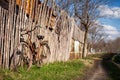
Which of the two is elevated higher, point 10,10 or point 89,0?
point 89,0

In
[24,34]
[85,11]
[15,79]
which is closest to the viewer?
[15,79]

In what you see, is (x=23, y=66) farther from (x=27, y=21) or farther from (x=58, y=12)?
(x=58, y=12)

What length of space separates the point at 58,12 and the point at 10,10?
704 centimetres

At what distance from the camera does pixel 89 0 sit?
36.7 m

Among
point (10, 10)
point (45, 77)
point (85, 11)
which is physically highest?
point (85, 11)

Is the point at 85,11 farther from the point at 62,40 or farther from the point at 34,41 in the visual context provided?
the point at 34,41

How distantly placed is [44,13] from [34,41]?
2.31 metres

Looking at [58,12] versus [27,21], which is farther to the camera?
[58,12]

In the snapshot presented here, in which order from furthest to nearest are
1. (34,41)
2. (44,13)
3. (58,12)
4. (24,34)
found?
(58,12) → (44,13) → (34,41) → (24,34)

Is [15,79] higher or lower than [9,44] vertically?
lower

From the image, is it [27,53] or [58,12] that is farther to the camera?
[58,12]

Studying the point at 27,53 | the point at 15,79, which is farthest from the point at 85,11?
the point at 15,79

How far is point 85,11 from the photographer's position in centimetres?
3622

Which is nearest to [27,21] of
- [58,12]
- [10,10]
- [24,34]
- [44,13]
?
[24,34]
